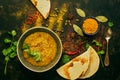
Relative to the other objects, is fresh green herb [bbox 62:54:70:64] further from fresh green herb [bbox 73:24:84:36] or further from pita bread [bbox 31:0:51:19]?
pita bread [bbox 31:0:51:19]

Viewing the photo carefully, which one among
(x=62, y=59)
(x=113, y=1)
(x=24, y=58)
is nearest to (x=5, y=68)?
(x=24, y=58)

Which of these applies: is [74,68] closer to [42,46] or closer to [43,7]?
[42,46]

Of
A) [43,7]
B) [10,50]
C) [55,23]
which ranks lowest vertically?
[10,50]

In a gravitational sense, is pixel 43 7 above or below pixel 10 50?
above

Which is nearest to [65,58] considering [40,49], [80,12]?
[40,49]

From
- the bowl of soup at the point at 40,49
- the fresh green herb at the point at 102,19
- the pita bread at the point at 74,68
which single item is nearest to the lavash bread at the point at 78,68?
the pita bread at the point at 74,68

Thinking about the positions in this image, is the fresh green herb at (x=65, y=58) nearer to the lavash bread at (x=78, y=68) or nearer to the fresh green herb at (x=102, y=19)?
the lavash bread at (x=78, y=68)
